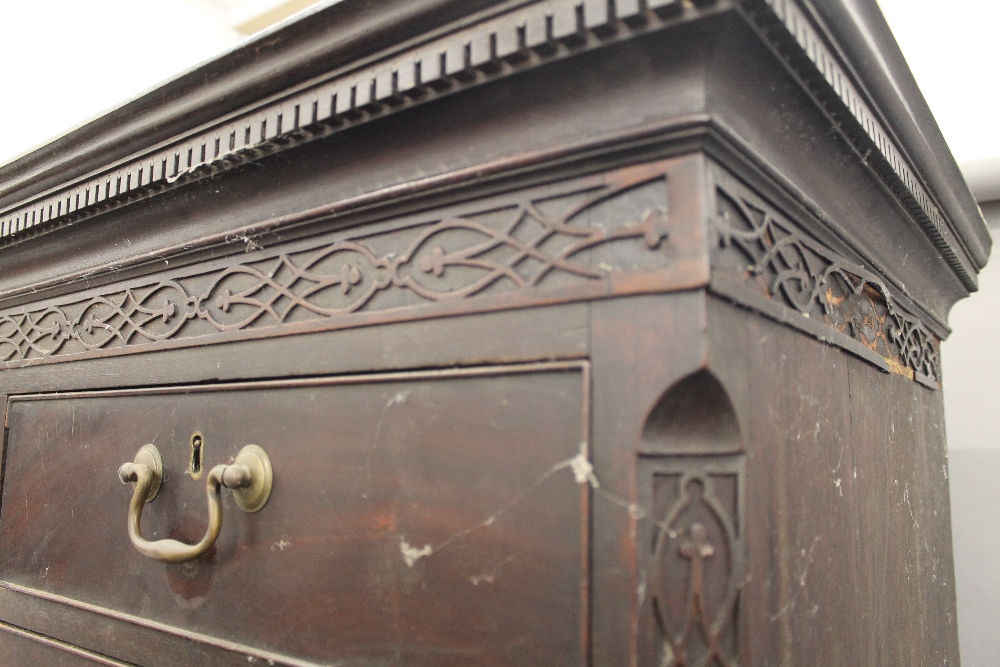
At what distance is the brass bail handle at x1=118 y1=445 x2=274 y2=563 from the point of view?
45cm

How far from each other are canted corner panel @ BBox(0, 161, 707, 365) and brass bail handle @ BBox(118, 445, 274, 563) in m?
0.09

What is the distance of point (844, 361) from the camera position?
500mm

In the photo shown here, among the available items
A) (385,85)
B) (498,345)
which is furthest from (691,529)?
(385,85)

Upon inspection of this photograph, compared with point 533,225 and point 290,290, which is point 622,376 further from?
point 290,290

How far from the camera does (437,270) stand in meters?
0.41

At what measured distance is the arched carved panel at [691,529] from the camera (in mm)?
322

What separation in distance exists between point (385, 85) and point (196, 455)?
0.29 m

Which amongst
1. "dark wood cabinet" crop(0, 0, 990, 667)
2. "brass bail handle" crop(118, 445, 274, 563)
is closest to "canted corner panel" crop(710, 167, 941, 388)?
"dark wood cabinet" crop(0, 0, 990, 667)

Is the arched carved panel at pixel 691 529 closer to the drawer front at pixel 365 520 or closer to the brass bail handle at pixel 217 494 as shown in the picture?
the drawer front at pixel 365 520

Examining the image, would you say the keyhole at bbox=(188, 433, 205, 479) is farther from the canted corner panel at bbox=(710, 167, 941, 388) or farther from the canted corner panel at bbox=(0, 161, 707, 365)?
the canted corner panel at bbox=(710, 167, 941, 388)

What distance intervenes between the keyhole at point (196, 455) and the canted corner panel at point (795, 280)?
0.37 m

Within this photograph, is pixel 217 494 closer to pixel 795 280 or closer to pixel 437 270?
pixel 437 270

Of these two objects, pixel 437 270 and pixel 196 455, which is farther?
pixel 196 455

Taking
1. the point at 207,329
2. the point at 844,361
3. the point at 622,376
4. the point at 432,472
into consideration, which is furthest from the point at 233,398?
the point at 844,361
